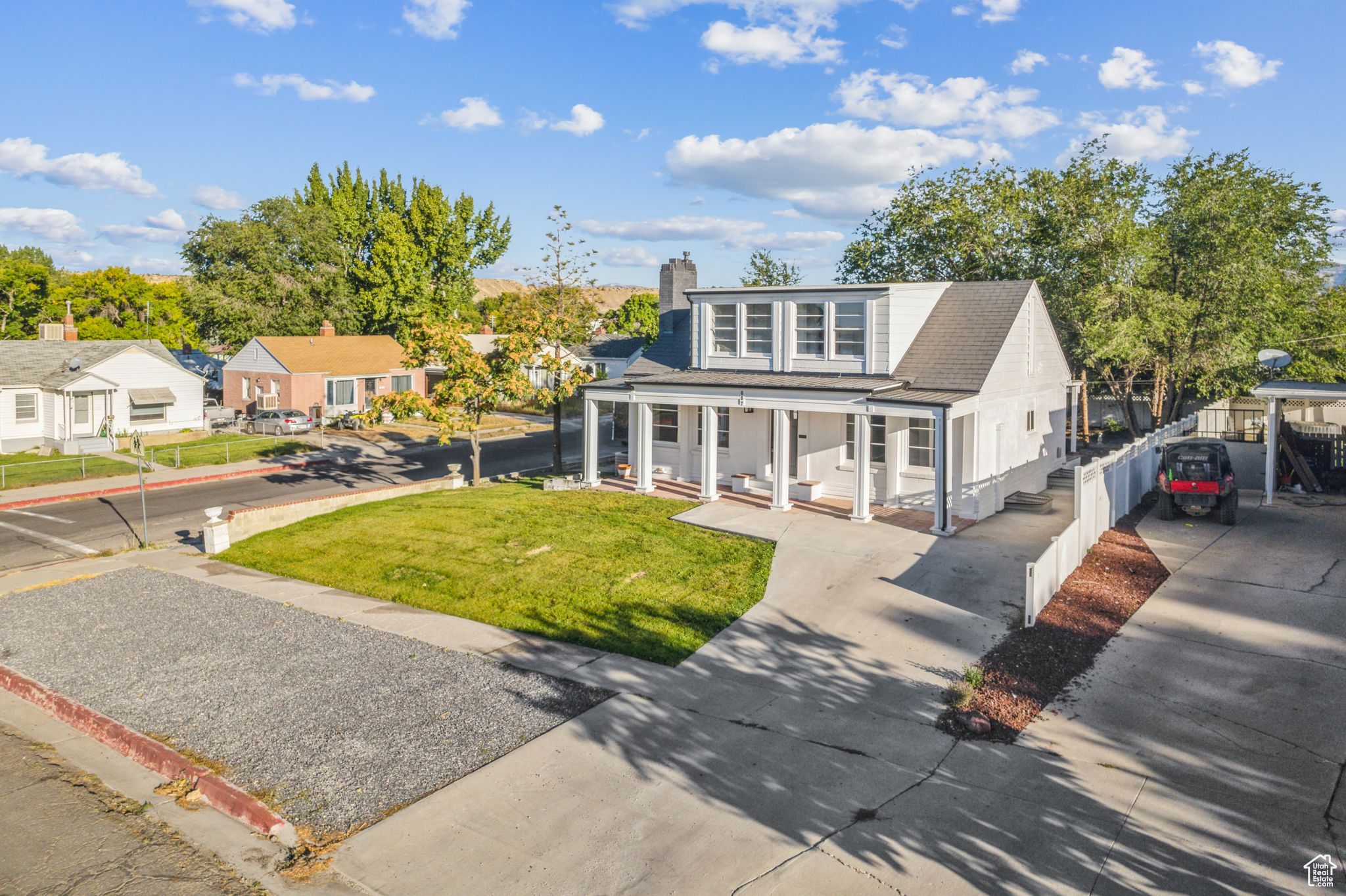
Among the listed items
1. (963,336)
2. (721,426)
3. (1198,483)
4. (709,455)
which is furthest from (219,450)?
(1198,483)

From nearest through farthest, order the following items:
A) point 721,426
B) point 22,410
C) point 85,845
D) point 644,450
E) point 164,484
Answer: point 85,845 → point 644,450 → point 721,426 → point 164,484 → point 22,410

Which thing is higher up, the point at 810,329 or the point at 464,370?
the point at 810,329

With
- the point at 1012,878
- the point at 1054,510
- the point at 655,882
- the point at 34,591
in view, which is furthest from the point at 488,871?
the point at 1054,510

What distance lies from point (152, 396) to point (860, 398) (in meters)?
38.3

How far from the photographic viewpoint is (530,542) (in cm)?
1970

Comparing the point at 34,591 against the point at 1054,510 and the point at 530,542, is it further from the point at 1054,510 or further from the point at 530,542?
the point at 1054,510

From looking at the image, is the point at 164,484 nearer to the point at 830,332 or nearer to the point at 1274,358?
the point at 830,332

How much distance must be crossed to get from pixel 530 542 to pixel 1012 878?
1386cm

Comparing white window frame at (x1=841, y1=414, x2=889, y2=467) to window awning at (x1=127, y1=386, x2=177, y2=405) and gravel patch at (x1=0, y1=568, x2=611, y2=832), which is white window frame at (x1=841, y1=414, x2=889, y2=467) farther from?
window awning at (x1=127, y1=386, x2=177, y2=405)

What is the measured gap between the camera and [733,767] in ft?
31.7

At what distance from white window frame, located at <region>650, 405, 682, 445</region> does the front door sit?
3021 cm

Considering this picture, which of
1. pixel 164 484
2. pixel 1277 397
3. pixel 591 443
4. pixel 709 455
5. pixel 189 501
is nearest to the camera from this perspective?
pixel 1277 397

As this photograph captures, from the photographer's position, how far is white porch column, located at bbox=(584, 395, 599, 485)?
1025 inches

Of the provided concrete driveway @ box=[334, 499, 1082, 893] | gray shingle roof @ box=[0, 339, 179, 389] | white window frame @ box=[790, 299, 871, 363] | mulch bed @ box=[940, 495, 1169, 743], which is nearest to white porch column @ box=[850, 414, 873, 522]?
white window frame @ box=[790, 299, 871, 363]
